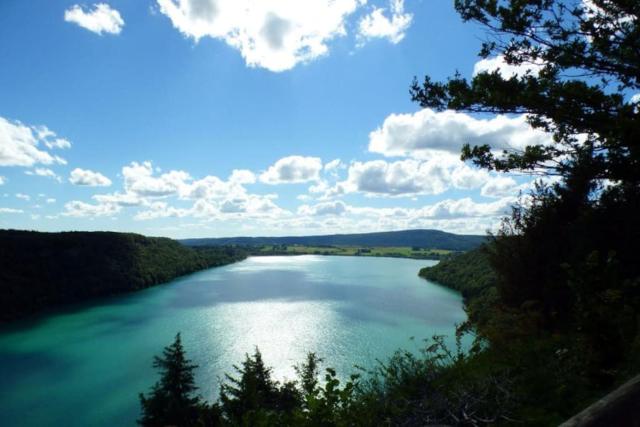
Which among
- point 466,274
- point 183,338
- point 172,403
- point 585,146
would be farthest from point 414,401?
point 466,274

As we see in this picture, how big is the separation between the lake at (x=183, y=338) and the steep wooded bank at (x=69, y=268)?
6108 millimetres

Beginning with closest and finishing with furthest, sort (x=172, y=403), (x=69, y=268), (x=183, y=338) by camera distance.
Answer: (x=172, y=403)
(x=183, y=338)
(x=69, y=268)

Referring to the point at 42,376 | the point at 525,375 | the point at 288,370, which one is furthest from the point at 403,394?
the point at 42,376

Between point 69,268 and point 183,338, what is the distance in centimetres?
4940

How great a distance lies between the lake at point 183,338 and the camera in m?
25.4

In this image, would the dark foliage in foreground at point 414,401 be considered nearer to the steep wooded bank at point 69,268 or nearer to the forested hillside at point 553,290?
the forested hillside at point 553,290

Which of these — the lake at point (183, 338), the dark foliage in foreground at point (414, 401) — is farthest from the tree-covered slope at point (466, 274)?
the dark foliage in foreground at point (414, 401)

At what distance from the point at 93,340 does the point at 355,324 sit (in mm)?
30150

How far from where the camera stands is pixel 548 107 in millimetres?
6496

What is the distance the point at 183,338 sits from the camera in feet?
131

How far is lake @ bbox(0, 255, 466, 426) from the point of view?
83.4ft

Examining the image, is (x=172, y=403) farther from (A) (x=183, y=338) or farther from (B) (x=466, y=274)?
(B) (x=466, y=274)

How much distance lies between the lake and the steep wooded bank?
6.11 meters

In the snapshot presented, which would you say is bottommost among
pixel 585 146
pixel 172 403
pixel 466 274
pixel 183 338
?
pixel 183 338
